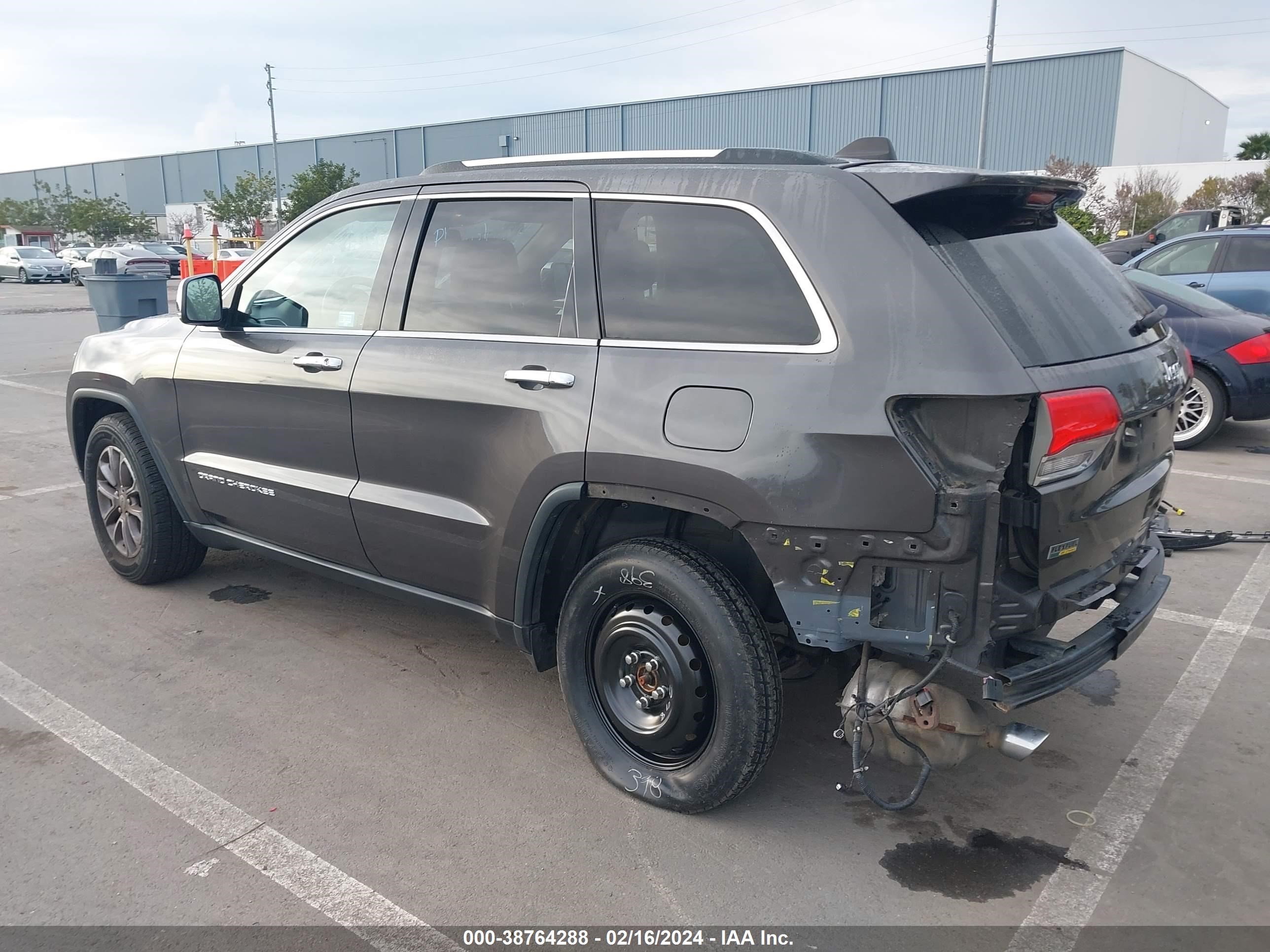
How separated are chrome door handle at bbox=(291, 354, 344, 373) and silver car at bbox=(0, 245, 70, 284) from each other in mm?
39526

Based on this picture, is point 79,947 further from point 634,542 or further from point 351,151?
point 351,151

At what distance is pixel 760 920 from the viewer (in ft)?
8.98

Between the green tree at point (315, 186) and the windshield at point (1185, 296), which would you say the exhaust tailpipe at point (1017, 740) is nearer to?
the windshield at point (1185, 296)

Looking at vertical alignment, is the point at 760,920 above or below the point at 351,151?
below

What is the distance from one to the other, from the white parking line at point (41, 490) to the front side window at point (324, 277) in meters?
3.65

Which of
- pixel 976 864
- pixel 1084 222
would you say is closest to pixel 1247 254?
pixel 976 864

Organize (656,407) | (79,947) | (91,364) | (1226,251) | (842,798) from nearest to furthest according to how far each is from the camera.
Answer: (79,947) → (656,407) → (842,798) → (91,364) → (1226,251)

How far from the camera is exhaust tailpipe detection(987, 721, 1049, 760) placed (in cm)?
290

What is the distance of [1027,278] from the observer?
117 inches

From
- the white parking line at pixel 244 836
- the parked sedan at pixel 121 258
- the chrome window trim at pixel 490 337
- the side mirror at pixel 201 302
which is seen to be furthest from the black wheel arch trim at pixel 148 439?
the parked sedan at pixel 121 258

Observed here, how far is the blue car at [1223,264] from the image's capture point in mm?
10023

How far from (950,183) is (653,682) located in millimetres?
1723

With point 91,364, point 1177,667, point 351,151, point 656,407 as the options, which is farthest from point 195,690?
point 351,151

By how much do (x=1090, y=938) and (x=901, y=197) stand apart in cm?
204
